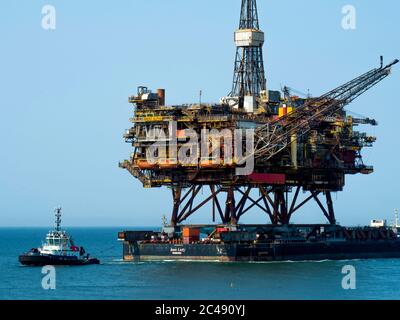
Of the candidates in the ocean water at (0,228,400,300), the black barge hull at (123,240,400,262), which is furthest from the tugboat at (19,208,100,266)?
the black barge hull at (123,240,400,262)

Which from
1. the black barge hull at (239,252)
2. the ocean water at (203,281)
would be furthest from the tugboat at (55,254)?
the black barge hull at (239,252)

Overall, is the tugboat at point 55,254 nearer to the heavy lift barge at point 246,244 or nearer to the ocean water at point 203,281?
the ocean water at point 203,281

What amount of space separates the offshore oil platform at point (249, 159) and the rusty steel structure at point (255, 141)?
0.37 ft

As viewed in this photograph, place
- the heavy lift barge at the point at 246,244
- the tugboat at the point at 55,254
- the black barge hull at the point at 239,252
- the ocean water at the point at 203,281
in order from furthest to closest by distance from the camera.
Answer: the heavy lift barge at the point at 246,244, the black barge hull at the point at 239,252, the tugboat at the point at 55,254, the ocean water at the point at 203,281

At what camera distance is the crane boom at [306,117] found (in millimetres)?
131250

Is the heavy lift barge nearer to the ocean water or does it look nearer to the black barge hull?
the black barge hull

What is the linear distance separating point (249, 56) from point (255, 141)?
1446cm

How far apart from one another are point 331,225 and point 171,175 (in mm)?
22527

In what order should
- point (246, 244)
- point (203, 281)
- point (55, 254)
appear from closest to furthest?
1. point (203, 281)
2. point (55, 254)
3. point (246, 244)

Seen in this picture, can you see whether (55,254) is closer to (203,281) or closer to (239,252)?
(239,252)

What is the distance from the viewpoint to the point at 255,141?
132 m

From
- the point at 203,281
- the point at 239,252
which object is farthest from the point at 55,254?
the point at 203,281

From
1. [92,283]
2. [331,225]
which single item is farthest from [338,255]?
[92,283]
